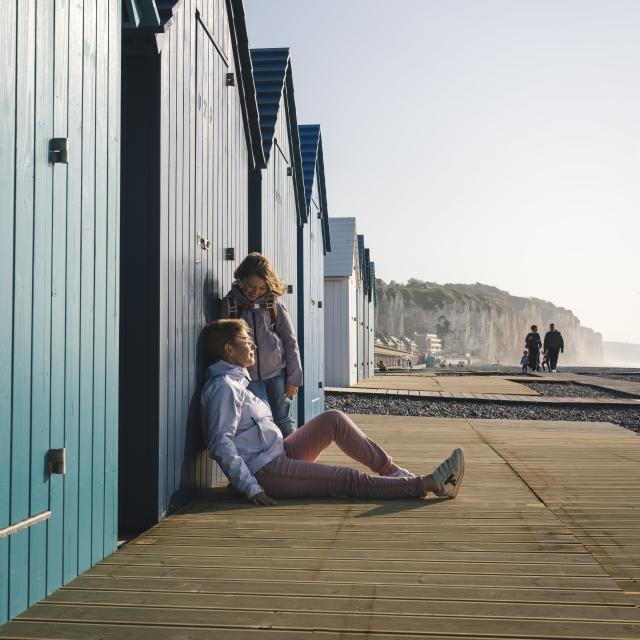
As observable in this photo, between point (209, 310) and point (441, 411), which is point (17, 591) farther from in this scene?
point (441, 411)

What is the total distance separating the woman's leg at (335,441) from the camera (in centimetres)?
490

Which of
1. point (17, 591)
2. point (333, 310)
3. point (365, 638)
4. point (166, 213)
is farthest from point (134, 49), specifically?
point (333, 310)

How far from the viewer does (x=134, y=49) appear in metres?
4.45

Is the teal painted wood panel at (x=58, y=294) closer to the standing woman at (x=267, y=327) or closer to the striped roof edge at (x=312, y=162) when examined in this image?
the standing woman at (x=267, y=327)

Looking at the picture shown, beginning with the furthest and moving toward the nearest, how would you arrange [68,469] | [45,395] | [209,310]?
[209,310] < [68,469] < [45,395]

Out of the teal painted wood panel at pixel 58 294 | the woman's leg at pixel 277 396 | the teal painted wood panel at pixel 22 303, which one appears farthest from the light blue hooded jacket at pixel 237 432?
the teal painted wood panel at pixel 22 303

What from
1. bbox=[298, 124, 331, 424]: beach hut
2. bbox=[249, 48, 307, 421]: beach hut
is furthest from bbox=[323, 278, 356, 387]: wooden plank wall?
bbox=[249, 48, 307, 421]: beach hut

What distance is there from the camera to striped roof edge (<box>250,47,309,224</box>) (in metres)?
8.20

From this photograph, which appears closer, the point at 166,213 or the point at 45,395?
the point at 45,395

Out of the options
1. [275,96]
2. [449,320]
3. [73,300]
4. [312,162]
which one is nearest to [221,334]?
[73,300]

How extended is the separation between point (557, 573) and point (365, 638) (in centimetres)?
110

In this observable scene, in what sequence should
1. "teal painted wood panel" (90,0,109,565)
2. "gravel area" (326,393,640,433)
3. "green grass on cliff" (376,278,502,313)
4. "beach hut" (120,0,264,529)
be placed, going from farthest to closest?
"green grass on cliff" (376,278,502,313) < "gravel area" (326,393,640,433) < "beach hut" (120,0,264,529) < "teal painted wood panel" (90,0,109,565)

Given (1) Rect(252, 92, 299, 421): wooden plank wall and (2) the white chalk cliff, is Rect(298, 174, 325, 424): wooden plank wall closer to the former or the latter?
(1) Rect(252, 92, 299, 421): wooden plank wall

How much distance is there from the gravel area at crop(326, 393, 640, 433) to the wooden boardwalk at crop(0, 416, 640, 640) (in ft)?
22.3
